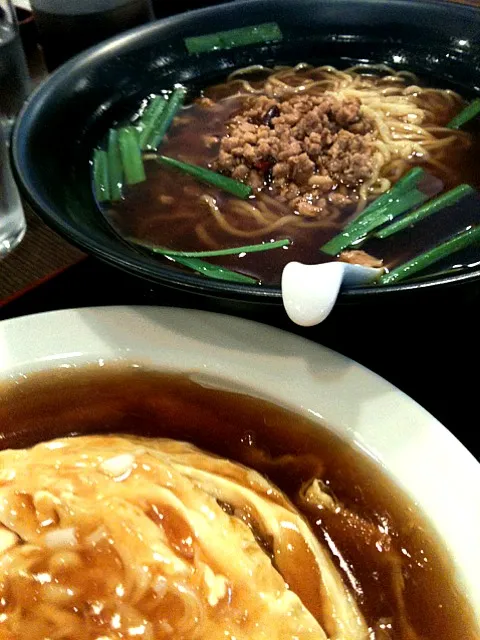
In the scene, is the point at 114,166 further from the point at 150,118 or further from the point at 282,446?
the point at 282,446

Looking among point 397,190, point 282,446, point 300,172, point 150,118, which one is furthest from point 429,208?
point 150,118

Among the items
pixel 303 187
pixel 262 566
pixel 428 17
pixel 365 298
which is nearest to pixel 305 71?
pixel 428 17

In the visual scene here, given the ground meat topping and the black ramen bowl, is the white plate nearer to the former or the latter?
A: the black ramen bowl

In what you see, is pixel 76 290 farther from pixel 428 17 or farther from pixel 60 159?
pixel 428 17

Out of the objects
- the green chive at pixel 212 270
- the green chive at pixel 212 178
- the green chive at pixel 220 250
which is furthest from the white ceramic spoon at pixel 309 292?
the green chive at pixel 212 178

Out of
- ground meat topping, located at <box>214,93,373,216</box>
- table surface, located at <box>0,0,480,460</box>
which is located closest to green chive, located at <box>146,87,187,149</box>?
ground meat topping, located at <box>214,93,373,216</box>
